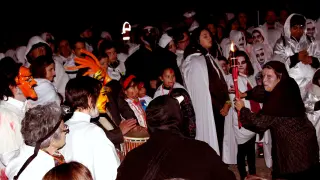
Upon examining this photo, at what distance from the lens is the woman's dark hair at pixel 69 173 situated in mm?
3025

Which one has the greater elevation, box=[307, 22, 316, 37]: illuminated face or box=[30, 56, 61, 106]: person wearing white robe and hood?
box=[307, 22, 316, 37]: illuminated face

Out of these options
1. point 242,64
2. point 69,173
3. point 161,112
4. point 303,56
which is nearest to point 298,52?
point 303,56

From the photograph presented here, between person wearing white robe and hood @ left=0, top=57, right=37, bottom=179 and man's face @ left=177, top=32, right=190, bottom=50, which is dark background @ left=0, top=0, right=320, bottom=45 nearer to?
man's face @ left=177, top=32, right=190, bottom=50

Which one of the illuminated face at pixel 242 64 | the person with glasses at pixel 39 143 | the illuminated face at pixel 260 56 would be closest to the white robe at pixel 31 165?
the person with glasses at pixel 39 143

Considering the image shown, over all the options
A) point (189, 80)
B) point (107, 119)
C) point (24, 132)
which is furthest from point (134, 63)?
point (24, 132)

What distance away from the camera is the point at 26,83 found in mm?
5828

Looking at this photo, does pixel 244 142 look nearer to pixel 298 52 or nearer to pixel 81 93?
pixel 298 52

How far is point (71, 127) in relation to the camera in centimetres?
445

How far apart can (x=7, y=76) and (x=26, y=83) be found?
0.21 metres

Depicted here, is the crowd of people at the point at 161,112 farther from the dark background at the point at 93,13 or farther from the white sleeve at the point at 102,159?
the dark background at the point at 93,13

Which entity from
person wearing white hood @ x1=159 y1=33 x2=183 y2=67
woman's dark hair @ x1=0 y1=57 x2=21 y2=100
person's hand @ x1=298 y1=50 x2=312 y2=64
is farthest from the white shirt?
person's hand @ x1=298 y1=50 x2=312 y2=64

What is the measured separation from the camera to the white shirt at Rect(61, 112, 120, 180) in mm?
4324

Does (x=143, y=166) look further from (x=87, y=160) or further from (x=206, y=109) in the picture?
(x=206, y=109)

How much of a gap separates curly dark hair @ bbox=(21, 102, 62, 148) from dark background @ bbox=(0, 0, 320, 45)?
589 inches
